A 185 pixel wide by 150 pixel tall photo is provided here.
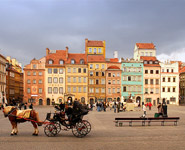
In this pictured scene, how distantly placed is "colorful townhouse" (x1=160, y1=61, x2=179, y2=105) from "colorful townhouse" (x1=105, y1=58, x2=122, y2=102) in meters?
13.0

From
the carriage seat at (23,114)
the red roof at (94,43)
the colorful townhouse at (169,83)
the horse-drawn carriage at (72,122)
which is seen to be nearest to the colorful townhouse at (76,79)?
the red roof at (94,43)

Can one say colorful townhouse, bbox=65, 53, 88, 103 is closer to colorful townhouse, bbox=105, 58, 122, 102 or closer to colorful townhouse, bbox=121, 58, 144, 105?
colorful townhouse, bbox=105, 58, 122, 102

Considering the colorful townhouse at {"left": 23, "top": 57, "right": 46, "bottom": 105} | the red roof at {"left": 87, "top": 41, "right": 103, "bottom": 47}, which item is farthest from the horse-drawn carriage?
the red roof at {"left": 87, "top": 41, "right": 103, "bottom": 47}

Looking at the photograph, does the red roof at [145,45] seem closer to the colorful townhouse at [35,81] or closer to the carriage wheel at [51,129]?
the colorful townhouse at [35,81]

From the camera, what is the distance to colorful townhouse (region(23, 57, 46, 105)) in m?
68.4

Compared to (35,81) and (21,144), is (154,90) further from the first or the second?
(21,144)

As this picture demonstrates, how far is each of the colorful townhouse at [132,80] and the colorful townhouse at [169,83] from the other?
6.58 metres

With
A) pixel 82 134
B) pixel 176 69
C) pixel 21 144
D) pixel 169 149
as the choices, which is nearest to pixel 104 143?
pixel 82 134

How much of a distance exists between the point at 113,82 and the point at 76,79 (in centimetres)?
1002

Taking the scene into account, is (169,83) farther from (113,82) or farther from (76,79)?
(76,79)

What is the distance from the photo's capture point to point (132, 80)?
2884 inches

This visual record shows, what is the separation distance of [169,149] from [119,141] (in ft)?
8.37

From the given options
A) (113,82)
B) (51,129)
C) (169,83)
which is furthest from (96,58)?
(51,129)

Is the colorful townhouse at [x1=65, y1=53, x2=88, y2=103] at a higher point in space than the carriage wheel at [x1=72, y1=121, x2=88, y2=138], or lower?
higher
